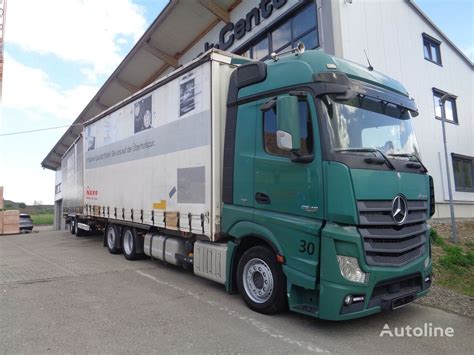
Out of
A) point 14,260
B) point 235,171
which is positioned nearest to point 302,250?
point 235,171

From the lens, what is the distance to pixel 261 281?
15.9 feet

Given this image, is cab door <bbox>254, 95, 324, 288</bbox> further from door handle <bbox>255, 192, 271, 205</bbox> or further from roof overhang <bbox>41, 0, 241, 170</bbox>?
roof overhang <bbox>41, 0, 241, 170</bbox>

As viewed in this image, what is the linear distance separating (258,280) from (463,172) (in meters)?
14.8

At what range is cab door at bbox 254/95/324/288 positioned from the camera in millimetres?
4125

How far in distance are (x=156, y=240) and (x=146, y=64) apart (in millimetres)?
12848

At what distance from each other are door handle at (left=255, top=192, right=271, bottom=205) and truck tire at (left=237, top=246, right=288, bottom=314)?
605 mm

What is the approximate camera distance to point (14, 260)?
9445 millimetres

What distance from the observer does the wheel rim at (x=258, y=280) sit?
4.70 metres

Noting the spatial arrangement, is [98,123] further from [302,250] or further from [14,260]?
[302,250]

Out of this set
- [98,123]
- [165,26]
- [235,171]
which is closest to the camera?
[235,171]

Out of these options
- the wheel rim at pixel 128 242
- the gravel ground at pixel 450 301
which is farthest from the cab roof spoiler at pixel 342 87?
the wheel rim at pixel 128 242

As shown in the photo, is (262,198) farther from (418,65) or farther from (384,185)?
(418,65)

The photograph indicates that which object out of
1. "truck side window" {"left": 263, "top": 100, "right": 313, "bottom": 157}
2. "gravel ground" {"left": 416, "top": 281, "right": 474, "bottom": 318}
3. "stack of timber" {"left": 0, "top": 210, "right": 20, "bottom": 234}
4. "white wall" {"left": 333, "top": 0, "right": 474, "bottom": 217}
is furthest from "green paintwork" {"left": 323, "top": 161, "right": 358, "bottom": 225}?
"stack of timber" {"left": 0, "top": 210, "right": 20, "bottom": 234}

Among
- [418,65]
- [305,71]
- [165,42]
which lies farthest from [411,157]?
[165,42]
